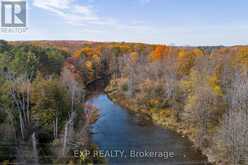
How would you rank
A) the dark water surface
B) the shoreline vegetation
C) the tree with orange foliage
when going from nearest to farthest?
the dark water surface < the shoreline vegetation < the tree with orange foliage

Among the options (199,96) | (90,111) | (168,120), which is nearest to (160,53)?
(168,120)

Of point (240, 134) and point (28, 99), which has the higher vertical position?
point (28, 99)

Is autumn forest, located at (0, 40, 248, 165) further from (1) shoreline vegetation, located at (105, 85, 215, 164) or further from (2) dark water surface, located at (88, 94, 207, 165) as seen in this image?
(2) dark water surface, located at (88, 94, 207, 165)

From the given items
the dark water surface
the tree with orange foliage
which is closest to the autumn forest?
the dark water surface

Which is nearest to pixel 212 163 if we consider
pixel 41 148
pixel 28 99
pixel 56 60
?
pixel 41 148

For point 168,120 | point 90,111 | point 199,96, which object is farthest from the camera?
point 168,120

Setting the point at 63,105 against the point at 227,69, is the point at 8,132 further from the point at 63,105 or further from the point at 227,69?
the point at 227,69

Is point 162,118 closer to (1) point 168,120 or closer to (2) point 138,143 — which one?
(1) point 168,120

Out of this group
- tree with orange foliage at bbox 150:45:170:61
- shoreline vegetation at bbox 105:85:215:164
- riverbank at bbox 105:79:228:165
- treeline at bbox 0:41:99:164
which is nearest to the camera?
treeline at bbox 0:41:99:164
